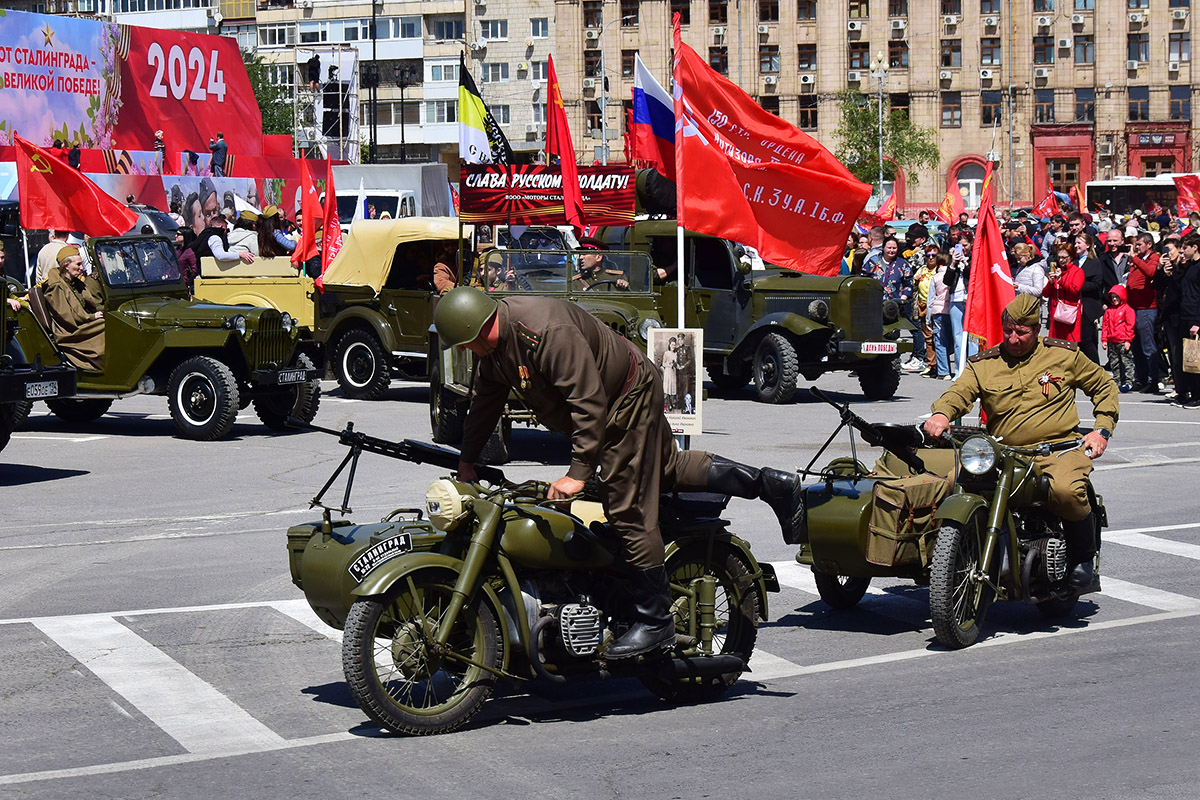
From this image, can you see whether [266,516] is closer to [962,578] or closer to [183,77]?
[962,578]

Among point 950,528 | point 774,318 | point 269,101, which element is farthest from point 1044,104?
point 950,528

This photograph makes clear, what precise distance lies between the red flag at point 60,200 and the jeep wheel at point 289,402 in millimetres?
3885

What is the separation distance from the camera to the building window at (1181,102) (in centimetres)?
8800

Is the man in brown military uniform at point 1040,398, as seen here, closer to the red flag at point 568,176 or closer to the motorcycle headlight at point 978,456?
the motorcycle headlight at point 978,456

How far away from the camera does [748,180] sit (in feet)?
44.9

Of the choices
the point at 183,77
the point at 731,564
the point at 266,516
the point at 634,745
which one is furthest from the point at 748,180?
the point at 183,77

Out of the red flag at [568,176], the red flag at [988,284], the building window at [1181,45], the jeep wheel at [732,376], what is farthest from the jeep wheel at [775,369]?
the building window at [1181,45]

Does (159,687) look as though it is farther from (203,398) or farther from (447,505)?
(203,398)

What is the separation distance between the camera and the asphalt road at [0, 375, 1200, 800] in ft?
20.2

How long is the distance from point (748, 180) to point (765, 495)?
6608mm

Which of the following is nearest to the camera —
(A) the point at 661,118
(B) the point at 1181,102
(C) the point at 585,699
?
(C) the point at 585,699

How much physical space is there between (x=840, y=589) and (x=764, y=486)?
2.10 metres

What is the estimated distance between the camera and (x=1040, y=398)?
9.05 m

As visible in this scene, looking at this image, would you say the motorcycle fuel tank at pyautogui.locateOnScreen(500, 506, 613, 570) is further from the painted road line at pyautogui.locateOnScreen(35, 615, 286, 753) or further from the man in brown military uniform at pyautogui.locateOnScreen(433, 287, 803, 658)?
the painted road line at pyautogui.locateOnScreen(35, 615, 286, 753)
